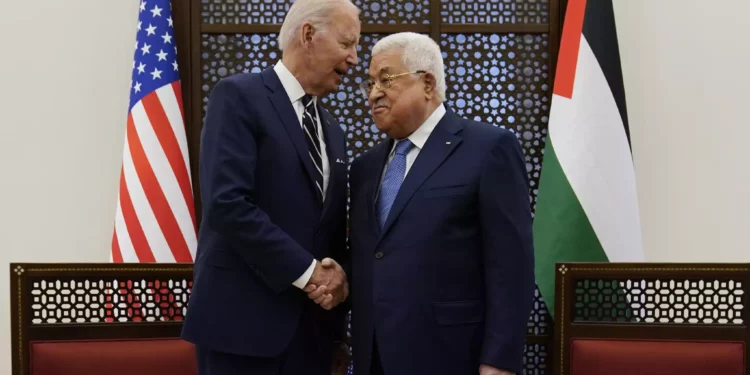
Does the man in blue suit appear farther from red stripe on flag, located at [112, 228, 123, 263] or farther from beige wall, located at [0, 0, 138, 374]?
beige wall, located at [0, 0, 138, 374]

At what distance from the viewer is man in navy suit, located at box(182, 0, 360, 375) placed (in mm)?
1936

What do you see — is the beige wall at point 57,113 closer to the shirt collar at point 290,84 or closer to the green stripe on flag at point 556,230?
the shirt collar at point 290,84

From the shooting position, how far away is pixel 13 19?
11.8 ft

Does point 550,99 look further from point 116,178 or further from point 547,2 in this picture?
point 116,178

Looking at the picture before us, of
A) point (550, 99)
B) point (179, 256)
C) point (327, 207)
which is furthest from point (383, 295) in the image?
point (550, 99)

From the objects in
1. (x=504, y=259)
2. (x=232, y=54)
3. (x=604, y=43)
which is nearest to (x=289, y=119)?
(x=504, y=259)

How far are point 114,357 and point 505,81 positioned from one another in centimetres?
197

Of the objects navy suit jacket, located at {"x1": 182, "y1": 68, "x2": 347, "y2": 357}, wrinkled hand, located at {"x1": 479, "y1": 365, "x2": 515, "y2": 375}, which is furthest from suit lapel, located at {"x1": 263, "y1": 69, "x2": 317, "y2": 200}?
wrinkled hand, located at {"x1": 479, "y1": 365, "x2": 515, "y2": 375}

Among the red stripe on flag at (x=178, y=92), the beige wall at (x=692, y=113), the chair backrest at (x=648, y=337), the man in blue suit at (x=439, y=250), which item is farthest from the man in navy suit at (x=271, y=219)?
the beige wall at (x=692, y=113)

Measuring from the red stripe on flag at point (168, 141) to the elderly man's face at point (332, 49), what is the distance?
132 centimetres

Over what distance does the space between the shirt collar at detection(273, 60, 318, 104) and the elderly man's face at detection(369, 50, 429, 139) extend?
0.20 metres

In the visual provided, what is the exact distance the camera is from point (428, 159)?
6.65ft

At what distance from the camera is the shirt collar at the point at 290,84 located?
84.1 inches

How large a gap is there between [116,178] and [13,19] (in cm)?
86
